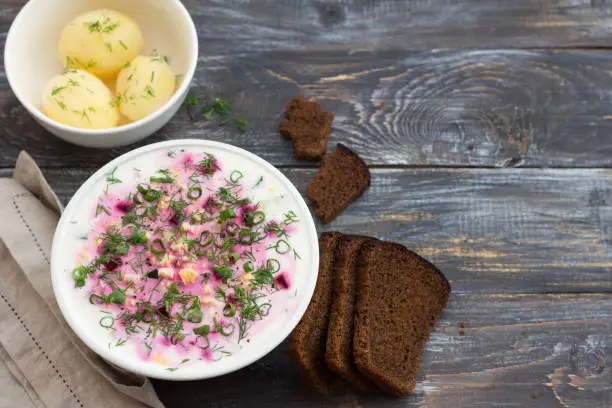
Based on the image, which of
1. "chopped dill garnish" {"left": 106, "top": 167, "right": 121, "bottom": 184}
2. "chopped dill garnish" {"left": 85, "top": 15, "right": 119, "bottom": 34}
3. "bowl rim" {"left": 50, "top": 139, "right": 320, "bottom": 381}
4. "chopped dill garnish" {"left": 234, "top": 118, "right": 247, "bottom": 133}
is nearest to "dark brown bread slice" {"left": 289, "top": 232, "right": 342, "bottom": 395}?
"bowl rim" {"left": 50, "top": 139, "right": 320, "bottom": 381}

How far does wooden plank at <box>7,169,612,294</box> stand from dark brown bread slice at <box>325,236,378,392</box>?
171 millimetres

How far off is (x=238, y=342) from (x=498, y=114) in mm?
1365

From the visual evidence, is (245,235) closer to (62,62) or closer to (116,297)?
(116,297)

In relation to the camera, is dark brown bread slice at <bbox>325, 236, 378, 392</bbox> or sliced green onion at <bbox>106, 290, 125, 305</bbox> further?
dark brown bread slice at <bbox>325, 236, 378, 392</bbox>

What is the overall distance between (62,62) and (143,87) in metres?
0.35

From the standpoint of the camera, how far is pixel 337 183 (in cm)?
257

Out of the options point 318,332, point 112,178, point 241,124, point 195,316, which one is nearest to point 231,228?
point 195,316

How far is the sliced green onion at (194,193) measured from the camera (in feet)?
6.90

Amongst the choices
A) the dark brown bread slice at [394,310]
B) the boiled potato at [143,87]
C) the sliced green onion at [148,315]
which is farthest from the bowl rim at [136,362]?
the dark brown bread slice at [394,310]

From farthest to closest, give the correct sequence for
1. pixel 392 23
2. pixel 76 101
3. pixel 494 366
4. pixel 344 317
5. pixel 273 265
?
pixel 392 23, pixel 494 366, pixel 344 317, pixel 76 101, pixel 273 265

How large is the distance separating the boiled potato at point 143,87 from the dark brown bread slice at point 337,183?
605 mm

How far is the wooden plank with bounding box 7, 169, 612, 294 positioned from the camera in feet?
8.54

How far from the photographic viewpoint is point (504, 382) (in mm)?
2529

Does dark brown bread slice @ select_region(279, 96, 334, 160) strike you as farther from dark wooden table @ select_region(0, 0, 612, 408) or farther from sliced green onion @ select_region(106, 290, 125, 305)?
sliced green onion @ select_region(106, 290, 125, 305)
